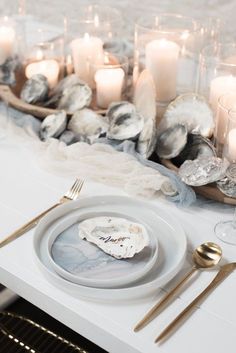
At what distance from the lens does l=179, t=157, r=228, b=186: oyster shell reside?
0.89 metres

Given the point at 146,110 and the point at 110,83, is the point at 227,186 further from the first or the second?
the point at 110,83

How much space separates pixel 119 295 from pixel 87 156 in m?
0.35

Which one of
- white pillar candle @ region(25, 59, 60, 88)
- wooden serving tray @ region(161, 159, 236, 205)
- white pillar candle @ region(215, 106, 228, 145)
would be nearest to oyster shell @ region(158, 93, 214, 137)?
white pillar candle @ region(215, 106, 228, 145)

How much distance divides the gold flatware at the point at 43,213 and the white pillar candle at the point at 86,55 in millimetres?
390

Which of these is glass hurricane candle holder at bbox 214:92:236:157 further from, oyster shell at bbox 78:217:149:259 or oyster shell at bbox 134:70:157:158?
oyster shell at bbox 78:217:149:259

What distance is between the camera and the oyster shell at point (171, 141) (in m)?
0.96

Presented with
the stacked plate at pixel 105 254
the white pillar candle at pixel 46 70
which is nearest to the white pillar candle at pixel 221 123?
the stacked plate at pixel 105 254

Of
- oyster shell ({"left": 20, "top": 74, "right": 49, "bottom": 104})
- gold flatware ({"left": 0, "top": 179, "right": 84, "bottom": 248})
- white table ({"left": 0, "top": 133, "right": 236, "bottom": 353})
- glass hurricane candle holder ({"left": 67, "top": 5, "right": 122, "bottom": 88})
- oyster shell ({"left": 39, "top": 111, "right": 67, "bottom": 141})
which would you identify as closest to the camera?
white table ({"left": 0, "top": 133, "right": 236, "bottom": 353})

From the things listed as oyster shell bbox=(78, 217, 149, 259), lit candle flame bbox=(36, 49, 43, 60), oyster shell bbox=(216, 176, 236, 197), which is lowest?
oyster shell bbox=(78, 217, 149, 259)

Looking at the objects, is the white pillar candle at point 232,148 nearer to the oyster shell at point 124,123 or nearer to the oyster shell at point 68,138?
the oyster shell at point 124,123

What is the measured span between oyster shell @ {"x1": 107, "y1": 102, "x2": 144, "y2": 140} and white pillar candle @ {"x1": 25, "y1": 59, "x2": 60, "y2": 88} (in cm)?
27

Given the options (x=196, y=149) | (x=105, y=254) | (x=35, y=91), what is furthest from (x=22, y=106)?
(x=105, y=254)

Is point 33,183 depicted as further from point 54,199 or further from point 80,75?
point 80,75

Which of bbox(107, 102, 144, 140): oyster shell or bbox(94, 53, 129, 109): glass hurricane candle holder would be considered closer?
bbox(107, 102, 144, 140): oyster shell
